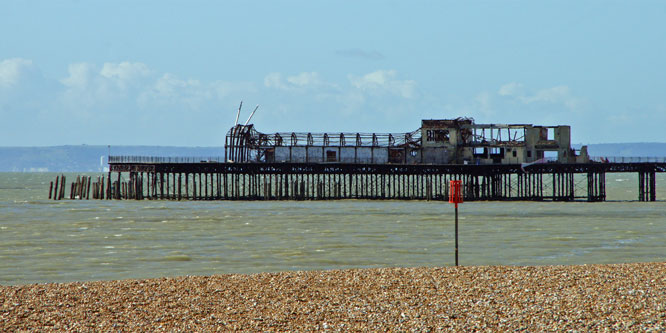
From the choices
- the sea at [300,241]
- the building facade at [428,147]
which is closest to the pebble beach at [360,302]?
the sea at [300,241]

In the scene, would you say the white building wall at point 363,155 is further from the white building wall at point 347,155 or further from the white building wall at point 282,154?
the white building wall at point 282,154

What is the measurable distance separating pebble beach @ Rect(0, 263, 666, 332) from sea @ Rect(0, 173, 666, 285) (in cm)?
A: 548

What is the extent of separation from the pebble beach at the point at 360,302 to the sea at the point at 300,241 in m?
5.48

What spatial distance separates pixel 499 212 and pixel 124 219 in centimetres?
2595

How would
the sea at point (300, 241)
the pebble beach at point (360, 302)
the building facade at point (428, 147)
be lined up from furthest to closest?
the building facade at point (428, 147) → the sea at point (300, 241) → the pebble beach at point (360, 302)

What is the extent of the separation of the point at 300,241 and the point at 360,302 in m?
19.0

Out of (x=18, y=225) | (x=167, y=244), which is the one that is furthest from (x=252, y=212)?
(x=167, y=244)

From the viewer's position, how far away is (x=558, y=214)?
182ft

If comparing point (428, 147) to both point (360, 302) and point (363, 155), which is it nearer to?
point (363, 155)

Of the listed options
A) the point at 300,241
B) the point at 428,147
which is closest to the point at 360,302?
the point at 300,241

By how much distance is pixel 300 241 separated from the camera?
34.7 metres

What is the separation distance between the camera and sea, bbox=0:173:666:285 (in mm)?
25922

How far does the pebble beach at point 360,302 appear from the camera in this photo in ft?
45.7

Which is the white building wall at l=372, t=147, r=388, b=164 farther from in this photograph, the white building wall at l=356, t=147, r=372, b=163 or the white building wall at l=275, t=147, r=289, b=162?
the white building wall at l=275, t=147, r=289, b=162
